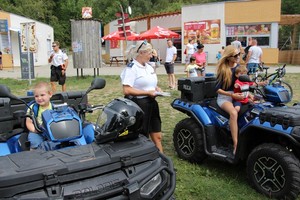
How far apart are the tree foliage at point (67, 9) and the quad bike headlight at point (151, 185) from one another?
4824cm

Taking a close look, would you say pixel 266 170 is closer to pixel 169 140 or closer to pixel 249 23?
pixel 169 140

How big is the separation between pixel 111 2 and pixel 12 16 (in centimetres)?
3115

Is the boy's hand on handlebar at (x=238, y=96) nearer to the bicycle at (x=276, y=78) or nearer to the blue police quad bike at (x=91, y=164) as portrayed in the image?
the bicycle at (x=276, y=78)

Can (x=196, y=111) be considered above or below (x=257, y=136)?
above

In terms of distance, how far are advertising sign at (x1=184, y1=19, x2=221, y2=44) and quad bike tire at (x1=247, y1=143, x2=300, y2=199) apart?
2156 cm

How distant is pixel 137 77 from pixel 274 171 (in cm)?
185

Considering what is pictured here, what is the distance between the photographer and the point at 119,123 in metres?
2.61

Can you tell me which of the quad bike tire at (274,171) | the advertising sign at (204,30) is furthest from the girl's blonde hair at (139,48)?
the advertising sign at (204,30)

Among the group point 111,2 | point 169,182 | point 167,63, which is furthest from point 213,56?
point 111,2

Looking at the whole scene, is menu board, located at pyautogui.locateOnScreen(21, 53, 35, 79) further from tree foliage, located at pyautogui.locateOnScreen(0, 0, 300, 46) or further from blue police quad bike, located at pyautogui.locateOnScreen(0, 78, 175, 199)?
tree foliage, located at pyautogui.locateOnScreen(0, 0, 300, 46)

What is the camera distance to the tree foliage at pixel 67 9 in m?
49.7

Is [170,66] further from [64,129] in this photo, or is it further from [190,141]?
[64,129]

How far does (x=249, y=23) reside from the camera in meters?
24.1

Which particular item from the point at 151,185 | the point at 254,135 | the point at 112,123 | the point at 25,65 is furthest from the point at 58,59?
the point at 151,185
